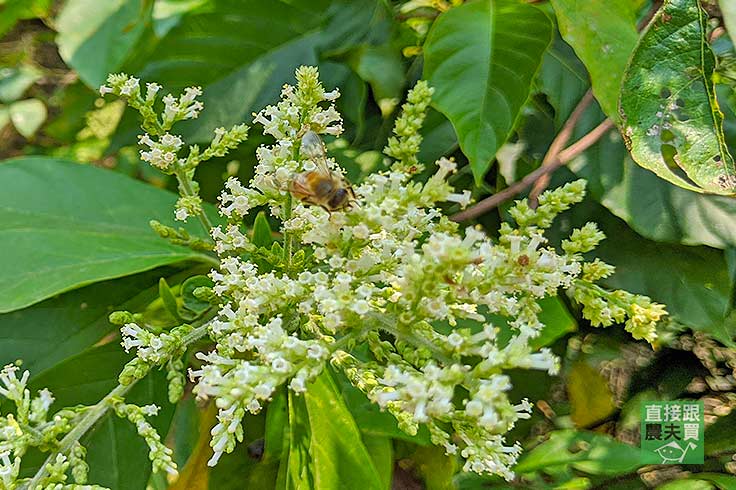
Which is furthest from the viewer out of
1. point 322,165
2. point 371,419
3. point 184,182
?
point 371,419

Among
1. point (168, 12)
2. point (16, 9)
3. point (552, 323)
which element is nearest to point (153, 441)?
point (552, 323)

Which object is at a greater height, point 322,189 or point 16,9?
point 322,189

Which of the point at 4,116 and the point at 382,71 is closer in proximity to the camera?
the point at 382,71

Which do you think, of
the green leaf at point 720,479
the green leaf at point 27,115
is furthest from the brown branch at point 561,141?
the green leaf at point 27,115

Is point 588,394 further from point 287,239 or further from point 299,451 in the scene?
point 287,239

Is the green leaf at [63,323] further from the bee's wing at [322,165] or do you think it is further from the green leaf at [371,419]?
the bee's wing at [322,165]

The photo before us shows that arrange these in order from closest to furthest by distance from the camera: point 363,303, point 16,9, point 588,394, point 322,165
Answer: point 363,303 → point 322,165 → point 588,394 → point 16,9

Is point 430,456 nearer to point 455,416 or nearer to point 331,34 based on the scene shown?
point 455,416
